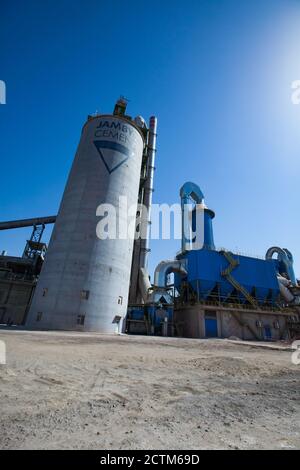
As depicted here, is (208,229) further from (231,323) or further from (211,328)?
(211,328)

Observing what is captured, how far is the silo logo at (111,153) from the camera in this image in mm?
24875

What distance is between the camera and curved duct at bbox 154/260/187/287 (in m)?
28.4

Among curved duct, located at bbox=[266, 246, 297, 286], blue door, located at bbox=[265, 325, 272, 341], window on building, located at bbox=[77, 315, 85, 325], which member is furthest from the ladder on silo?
window on building, located at bbox=[77, 315, 85, 325]

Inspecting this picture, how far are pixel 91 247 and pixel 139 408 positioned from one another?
18430 millimetres

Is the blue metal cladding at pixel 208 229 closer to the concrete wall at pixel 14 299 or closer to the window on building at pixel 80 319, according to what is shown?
the window on building at pixel 80 319

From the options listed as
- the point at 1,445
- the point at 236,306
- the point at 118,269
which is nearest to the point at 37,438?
the point at 1,445

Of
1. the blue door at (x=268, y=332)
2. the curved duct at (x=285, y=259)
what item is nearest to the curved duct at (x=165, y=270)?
the blue door at (x=268, y=332)

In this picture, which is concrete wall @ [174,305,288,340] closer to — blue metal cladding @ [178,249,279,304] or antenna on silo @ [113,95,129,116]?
blue metal cladding @ [178,249,279,304]

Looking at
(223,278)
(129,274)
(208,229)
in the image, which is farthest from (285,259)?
(129,274)

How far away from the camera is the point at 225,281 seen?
30.8 m

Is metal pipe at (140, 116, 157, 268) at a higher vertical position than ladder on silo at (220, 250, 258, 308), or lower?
higher

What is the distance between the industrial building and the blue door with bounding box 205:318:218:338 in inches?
4.4
